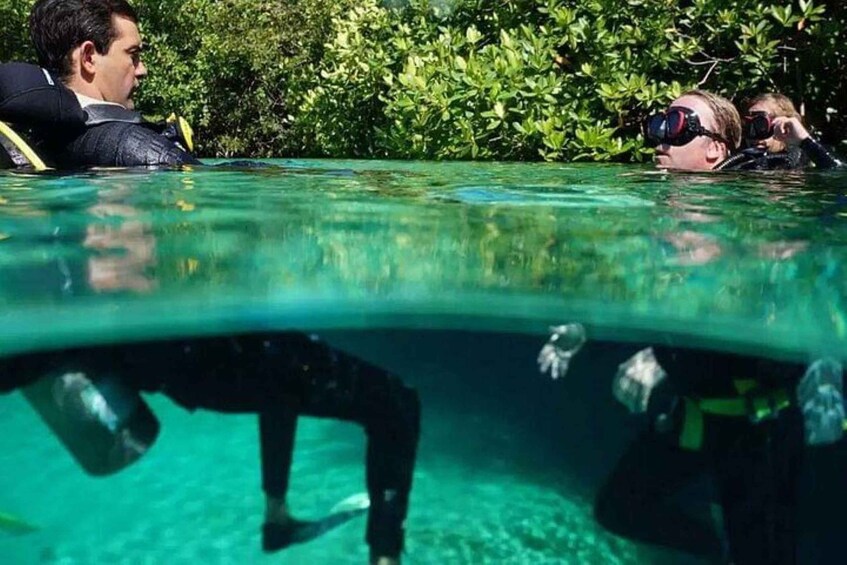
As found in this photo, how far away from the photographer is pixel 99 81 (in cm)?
534

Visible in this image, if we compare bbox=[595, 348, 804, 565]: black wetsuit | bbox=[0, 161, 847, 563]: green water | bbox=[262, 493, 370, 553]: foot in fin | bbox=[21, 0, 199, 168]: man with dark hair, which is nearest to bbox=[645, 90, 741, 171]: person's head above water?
bbox=[0, 161, 847, 563]: green water

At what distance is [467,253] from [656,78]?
6487mm

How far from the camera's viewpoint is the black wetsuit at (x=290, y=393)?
232 cm

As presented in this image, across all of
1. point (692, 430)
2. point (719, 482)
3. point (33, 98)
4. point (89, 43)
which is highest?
point (89, 43)

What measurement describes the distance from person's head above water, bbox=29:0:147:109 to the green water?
2162mm

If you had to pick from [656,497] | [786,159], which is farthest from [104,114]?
[786,159]

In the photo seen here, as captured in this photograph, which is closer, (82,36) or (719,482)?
(719,482)

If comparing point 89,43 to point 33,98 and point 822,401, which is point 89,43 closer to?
point 33,98

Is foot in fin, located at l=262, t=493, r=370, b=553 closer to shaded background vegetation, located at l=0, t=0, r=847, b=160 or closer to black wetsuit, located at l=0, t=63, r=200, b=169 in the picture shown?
black wetsuit, located at l=0, t=63, r=200, b=169

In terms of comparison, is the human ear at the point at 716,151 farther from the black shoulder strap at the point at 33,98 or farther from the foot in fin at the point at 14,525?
the foot in fin at the point at 14,525

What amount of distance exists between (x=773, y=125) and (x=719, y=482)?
4847 mm

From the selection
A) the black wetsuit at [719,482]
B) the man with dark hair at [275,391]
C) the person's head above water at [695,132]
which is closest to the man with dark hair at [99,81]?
the man with dark hair at [275,391]

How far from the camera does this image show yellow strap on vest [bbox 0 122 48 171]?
462 cm

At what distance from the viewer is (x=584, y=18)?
28.3 feet
